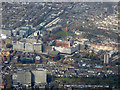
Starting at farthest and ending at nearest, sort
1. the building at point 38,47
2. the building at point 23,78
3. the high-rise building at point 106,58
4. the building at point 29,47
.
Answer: the building at point 29,47 < the building at point 38,47 < the high-rise building at point 106,58 < the building at point 23,78

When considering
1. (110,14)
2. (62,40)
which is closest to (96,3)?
(110,14)

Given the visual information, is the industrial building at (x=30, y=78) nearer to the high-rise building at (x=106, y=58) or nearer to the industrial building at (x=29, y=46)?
the high-rise building at (x=106, y=58)

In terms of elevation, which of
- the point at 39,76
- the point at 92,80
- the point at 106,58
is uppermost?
the point at 106,58

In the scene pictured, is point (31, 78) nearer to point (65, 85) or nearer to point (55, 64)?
point (65, 85)

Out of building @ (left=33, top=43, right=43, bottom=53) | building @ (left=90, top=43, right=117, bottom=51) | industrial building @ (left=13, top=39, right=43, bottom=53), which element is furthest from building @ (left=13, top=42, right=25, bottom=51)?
building @ (left=90, top=43, right=117, bottom=51)

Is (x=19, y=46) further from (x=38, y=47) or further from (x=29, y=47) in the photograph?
(x=38, y=47)

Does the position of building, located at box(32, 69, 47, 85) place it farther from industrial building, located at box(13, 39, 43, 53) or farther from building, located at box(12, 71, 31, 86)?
industrial building, located at box(13, 39, 43, 53)

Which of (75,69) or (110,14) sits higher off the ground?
(110,14)

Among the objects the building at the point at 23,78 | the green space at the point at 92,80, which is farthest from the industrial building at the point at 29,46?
the building at the point at 23,78

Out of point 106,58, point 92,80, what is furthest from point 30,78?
point 106,58

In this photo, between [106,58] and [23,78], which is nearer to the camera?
[23,78]

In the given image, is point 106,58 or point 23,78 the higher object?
point 106,58
